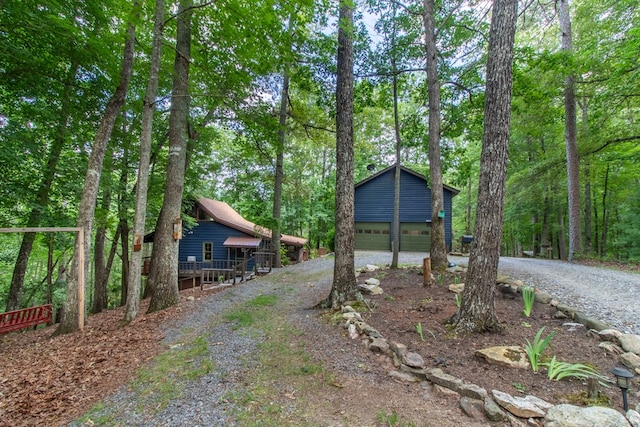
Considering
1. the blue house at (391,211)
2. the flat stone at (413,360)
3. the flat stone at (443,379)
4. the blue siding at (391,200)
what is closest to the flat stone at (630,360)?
the flat stone at (443,379)

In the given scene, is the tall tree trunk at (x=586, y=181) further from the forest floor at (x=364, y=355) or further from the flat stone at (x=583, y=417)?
the flat stone at (x=583, y=417)

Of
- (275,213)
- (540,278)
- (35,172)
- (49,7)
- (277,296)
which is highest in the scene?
(49,7)

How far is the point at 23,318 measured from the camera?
20.8 feet

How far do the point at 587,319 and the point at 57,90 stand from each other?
37.4 ft

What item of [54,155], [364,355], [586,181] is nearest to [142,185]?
[54,155]

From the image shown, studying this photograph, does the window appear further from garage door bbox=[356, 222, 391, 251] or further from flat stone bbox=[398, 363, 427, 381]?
flat stone bbox=[398, 363, 427, 381]

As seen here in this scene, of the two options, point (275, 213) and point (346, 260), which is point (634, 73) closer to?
point (346, 260)

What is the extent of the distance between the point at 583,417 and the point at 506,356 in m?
0.92

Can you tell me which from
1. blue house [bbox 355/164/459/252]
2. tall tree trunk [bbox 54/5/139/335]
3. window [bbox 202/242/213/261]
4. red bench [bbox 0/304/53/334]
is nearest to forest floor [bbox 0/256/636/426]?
tall tree trunk [bbox 54/5/139/335]

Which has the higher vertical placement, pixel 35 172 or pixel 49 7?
pixel 49 7

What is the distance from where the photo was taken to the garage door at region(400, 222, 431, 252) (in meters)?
15.7

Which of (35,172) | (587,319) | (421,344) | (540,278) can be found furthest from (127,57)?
(540,278)

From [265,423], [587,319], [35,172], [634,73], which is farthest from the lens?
[634,73]

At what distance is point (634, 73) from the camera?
760 cm
